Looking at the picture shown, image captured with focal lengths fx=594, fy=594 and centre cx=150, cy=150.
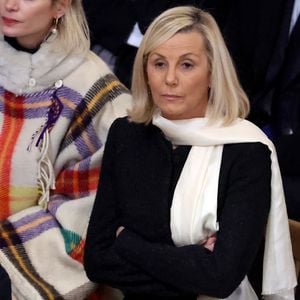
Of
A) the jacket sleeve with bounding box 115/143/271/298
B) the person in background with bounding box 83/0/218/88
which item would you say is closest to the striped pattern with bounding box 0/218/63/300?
the jacket sleeve with bounding box 115/143/271/298

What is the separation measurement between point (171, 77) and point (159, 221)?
0.91 ft

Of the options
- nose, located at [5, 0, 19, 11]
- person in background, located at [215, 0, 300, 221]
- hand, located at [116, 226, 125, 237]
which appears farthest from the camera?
person in background, located at [215, 0, 300, 221]

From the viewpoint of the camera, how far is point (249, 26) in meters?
1.71

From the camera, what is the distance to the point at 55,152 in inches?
54.3

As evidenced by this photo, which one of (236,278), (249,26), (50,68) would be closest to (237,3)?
(249,26)

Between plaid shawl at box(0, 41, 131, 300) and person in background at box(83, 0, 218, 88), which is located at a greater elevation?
person in background at box(83, 0, 218, 88)

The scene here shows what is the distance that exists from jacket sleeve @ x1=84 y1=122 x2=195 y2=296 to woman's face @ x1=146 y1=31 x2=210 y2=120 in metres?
0.17

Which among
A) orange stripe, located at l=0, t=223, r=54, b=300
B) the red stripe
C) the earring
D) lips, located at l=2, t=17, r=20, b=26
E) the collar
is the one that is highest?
lips, located at l=2, t=17, r=20, b=26

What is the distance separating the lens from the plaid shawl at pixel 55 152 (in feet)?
4.39

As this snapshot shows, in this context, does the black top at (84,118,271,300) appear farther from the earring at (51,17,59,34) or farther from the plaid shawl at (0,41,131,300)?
the earring at (51,17,59,34)

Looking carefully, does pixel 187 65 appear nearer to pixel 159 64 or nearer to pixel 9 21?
pixel 159 64

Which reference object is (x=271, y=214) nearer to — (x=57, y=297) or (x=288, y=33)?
(x=57, y=297)

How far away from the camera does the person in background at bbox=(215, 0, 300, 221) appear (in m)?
1.67

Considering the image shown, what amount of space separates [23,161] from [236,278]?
0.57 meters
